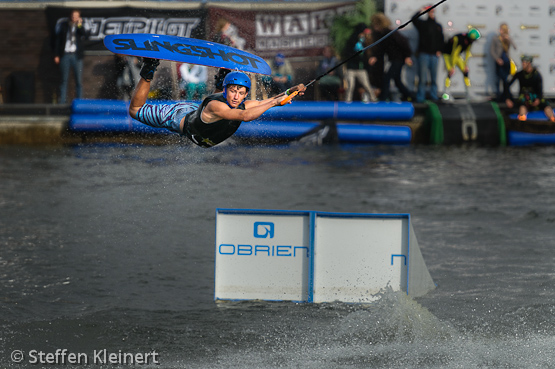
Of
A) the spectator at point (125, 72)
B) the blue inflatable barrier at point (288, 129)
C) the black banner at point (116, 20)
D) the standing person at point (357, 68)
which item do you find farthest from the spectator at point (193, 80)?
the black banner at point (116, 20)

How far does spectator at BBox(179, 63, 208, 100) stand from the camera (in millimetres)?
9352

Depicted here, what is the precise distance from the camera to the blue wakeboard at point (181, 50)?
7547 mm

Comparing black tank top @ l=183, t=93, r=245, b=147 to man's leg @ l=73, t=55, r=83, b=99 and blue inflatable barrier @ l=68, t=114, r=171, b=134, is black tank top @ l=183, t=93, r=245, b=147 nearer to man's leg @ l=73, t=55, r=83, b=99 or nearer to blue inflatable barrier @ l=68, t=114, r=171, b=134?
blue inflatable barrier @ l=68, t=114, r=171, b=134

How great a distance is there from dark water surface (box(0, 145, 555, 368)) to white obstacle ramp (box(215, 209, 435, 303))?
213 millimetres

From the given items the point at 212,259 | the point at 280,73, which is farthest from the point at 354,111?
the point at 212,259

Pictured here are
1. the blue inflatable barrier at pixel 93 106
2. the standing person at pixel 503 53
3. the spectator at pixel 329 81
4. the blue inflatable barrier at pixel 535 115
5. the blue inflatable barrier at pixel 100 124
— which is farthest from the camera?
the standing person at pixel 503 53

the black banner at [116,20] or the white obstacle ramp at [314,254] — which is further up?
the black banner at [116,20]

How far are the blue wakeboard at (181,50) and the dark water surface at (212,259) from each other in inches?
109

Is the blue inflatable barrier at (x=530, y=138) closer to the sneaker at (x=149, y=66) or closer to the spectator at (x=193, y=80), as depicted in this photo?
the spectator at (x=193, y=80)

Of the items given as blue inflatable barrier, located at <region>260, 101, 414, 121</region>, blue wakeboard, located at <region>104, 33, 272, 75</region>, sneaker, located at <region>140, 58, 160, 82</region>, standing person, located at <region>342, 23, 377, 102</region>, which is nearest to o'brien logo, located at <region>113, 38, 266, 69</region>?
blue wakeboard, located at <region>104, 33, 272, 75</region>

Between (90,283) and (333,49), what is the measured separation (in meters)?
13.4

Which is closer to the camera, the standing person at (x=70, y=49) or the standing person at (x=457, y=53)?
the standing person at (x=70, y=49)

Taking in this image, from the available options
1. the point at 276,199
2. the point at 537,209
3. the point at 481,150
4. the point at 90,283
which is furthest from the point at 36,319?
the point at 481,150

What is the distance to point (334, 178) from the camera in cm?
1738
